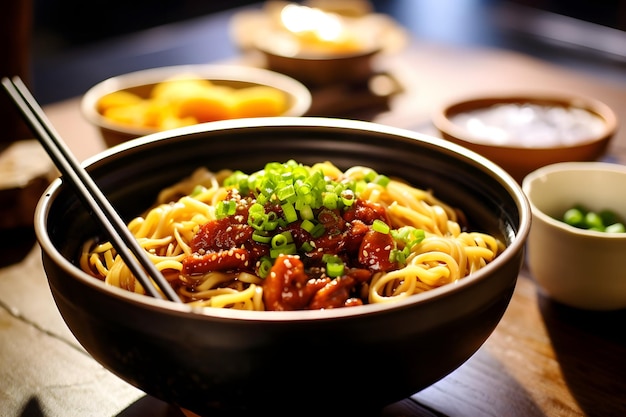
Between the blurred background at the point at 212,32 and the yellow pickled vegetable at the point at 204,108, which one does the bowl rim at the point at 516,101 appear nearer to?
the yellow pickled vegetable at the point at 204,108

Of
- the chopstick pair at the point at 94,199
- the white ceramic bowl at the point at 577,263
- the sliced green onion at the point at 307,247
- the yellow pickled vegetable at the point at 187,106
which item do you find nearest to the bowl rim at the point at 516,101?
the white ceramic bowl at the point at 577,263

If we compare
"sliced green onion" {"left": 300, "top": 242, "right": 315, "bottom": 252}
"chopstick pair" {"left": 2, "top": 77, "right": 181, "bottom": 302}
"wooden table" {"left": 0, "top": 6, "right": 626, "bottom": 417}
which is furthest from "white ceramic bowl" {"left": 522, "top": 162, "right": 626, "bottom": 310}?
"chopstick pair" {"left": 2, "top": 77, "right": 181, "bottom": 302}

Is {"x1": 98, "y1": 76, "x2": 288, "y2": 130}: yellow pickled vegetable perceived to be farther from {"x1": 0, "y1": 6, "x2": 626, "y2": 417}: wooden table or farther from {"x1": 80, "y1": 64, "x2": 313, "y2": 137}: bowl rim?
{"x1": 0, "y1": 6, "x2": 626, "y2": 417}: wooden table

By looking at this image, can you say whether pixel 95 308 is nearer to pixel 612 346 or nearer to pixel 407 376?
pixel 407 376

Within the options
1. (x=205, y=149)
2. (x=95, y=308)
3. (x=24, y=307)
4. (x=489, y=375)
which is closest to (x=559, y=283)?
(x=489, y=375)

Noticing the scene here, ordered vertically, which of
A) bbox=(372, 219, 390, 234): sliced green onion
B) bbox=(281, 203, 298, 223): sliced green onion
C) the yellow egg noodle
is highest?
bbox=(281, 203, 298, 223): sliced green onion

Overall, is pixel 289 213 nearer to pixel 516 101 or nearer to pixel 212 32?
pixel 516 101

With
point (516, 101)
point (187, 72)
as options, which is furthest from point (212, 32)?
point (516, 101)
